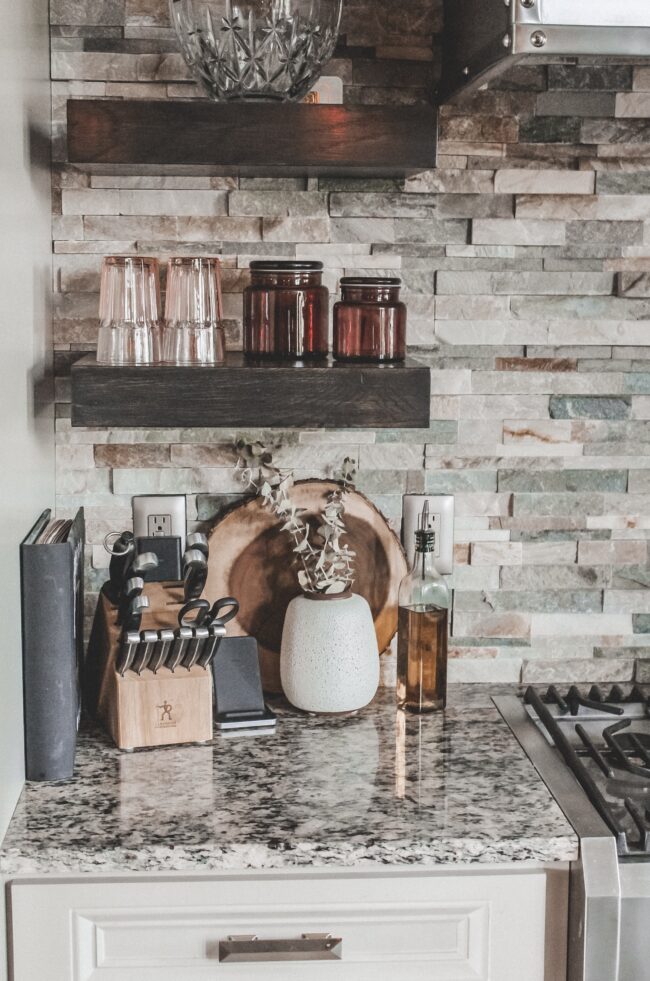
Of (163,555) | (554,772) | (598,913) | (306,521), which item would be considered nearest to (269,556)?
(306,521)

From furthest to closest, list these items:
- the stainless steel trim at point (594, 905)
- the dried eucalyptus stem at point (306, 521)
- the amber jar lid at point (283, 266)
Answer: the dried eucalyptus stem at point (306, 521)
the amber jar lid at point (283, 266)
the stainless steel trim at point (594, 905)

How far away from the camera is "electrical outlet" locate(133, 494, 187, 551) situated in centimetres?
193

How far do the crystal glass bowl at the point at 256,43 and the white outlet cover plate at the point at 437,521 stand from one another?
715 millimetres

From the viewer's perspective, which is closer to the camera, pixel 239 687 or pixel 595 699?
pixel 239 687

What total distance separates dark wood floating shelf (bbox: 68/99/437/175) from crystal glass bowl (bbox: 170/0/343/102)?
0.16 feet

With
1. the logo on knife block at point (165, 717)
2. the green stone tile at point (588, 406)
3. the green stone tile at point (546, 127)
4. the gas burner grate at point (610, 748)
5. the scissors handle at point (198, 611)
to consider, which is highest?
the green stone tile at point (546, 127)

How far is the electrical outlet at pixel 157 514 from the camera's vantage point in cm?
193

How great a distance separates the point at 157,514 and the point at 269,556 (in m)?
0.21

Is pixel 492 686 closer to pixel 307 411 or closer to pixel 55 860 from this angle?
pixel 307 411

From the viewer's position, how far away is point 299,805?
1483 mm

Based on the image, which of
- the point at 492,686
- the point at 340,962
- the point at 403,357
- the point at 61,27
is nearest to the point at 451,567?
the point at 492,686

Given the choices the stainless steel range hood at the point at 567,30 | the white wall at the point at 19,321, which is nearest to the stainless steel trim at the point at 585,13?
the stainless steel range hood at the point at 567,30

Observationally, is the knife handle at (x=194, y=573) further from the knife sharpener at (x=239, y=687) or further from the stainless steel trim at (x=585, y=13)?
the stainless steel trim at (x=585, y=13)

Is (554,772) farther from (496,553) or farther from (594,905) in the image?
(496,553)
